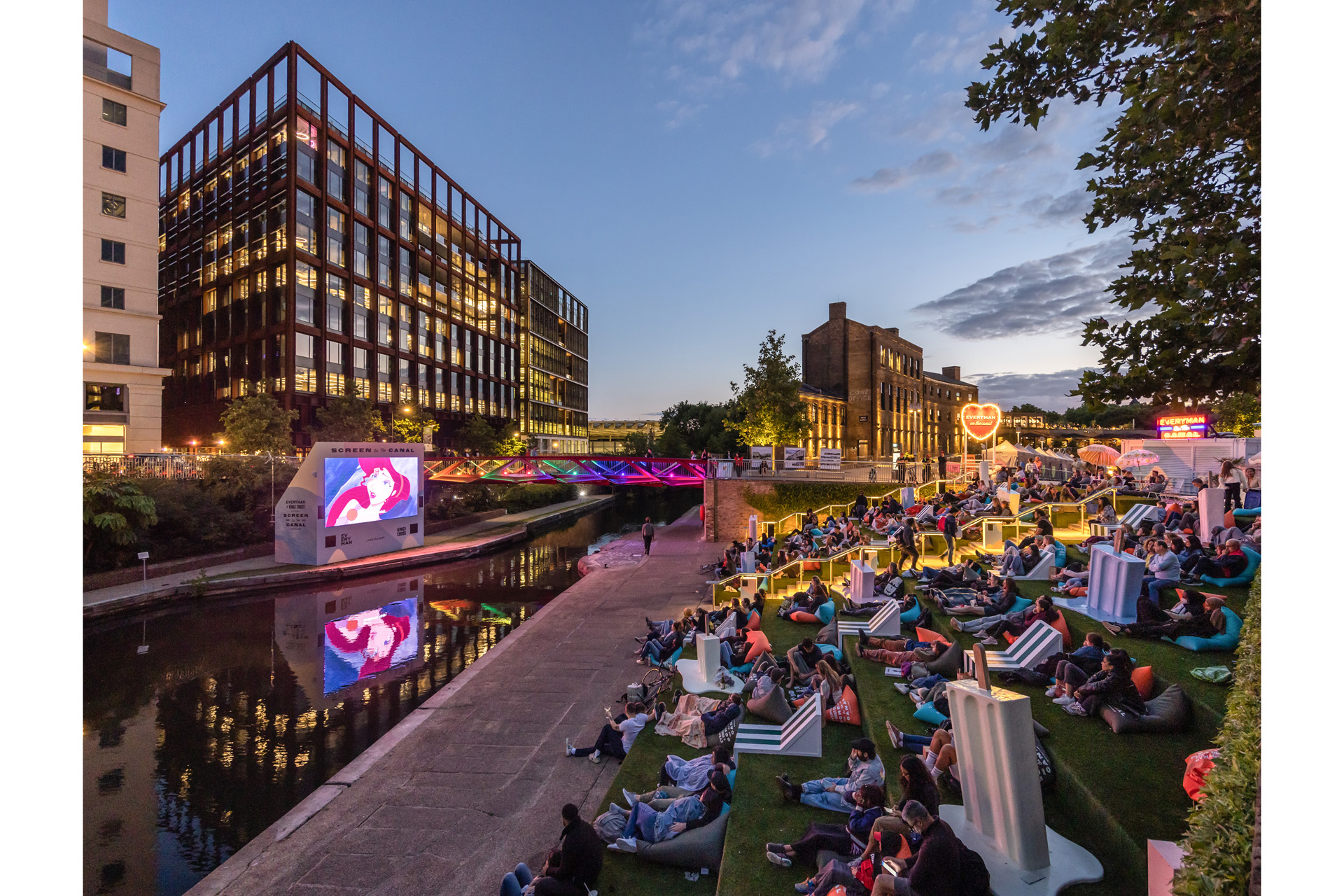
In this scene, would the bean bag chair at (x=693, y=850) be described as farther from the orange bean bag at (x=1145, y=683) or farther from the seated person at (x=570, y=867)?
the orange bean bag at (x=1145, y=683)

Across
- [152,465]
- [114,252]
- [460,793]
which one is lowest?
[460,793]

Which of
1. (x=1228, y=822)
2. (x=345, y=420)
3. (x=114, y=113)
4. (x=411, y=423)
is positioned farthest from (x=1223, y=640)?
(x=411, y=423)

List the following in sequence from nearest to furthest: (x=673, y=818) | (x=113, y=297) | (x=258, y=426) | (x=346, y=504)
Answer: (x=673, y=818), (x=346, y=504), (x=113, y=297), (x=258, y=426)

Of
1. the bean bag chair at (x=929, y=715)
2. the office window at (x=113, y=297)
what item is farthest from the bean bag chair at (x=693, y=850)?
the office window at (x=113, y=297)

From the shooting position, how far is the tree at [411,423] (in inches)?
1879

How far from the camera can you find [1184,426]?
29.6 meters

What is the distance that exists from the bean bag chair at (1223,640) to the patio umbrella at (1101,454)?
2028 cm

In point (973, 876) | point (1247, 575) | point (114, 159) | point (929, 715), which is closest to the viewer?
point (973, 876)

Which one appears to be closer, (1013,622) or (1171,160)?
(1171,160)

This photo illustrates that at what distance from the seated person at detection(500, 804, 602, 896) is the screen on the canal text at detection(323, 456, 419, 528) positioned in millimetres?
24346

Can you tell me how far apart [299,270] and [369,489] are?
2605 centimetres

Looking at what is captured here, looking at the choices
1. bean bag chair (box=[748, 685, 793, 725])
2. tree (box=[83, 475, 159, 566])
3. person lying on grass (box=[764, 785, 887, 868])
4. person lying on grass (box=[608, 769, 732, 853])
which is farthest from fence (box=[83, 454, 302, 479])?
person lying on grass (box=[764, 785, 887, 868])

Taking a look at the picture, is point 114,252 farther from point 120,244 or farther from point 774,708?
point 774,708
